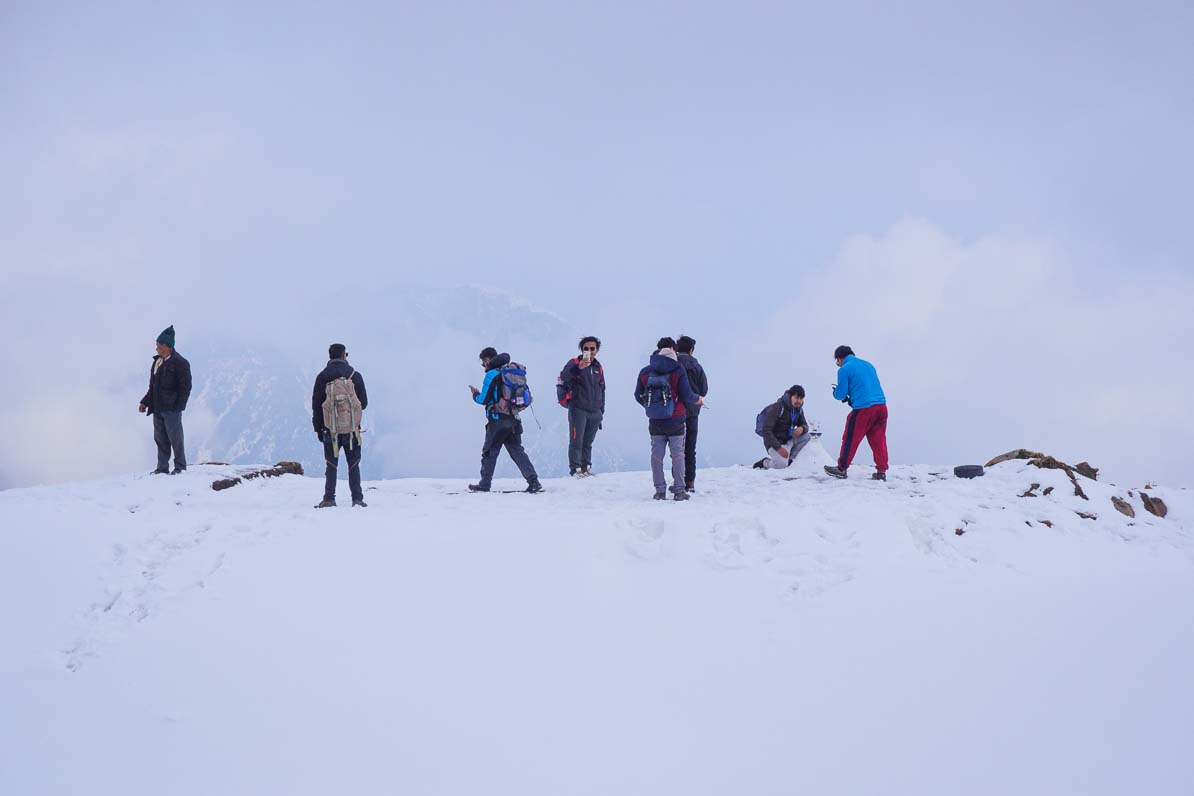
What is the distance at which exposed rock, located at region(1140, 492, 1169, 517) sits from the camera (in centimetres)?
1123

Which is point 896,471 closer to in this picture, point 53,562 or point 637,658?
point 637,658

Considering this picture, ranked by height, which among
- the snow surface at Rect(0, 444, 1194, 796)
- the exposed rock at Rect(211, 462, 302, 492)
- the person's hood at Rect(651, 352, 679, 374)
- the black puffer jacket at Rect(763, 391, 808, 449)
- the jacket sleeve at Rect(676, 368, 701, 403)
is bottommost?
the snow surface at Rect(0, 444, 1194, 796)

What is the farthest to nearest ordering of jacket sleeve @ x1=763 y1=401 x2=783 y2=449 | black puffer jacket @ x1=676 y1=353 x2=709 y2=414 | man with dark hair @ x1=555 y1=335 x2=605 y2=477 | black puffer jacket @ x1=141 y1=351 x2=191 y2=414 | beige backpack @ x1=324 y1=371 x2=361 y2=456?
jacket sleeve @ x1=763 y1=401 x2=783 y2=449 < man with dark hair @ x1=555 y1=335 x2=605 y2=477 < black puffer jacket @ x1=141 y1=351 x2=191 y2=414 < black puffer jacket @ x1=676 y1=353 x2=709 y2=414 < beige backpack @ x1=324 y1=371 x2=361 y2=456

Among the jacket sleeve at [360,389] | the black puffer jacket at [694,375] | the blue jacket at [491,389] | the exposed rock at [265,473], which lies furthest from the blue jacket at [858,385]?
the exposed rock at [265,473]

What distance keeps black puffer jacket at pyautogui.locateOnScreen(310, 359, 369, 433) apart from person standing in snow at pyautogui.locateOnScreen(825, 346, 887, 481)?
8470mm

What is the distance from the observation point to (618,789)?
17.9 ft

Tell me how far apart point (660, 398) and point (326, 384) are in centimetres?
524

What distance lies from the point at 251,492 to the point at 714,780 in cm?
1053

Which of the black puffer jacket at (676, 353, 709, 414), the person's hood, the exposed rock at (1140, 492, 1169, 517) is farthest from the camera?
the black puffer jacket at (676, 353, 709, 414)

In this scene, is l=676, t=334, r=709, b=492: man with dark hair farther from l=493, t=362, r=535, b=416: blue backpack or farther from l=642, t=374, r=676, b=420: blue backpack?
l=493, t=362, r=535, b=416: blue backpack

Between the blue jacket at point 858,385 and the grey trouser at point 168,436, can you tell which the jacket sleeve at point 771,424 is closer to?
the blue jacket at point 858,385

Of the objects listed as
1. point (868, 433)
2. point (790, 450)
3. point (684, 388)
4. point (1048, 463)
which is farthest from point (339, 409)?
point (1048, 463)

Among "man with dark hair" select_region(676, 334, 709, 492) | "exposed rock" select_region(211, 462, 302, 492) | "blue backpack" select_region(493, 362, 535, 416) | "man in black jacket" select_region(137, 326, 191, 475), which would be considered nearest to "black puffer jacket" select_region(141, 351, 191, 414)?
"man in black jacket" select_region(137, 326, 191, 475)

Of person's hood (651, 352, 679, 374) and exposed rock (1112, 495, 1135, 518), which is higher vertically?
person's hood (651, 352, 679, 374)
